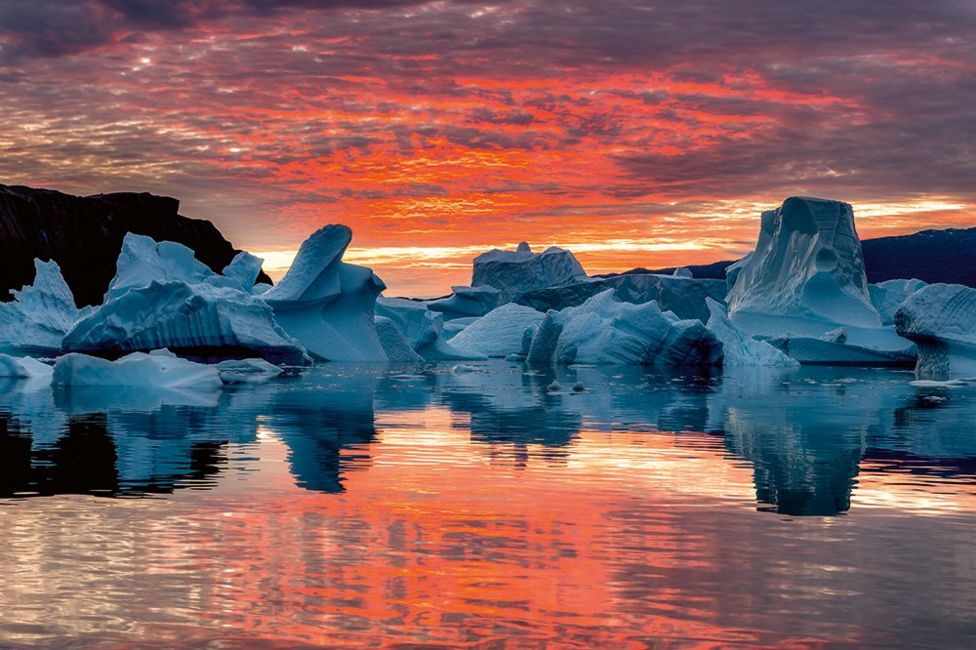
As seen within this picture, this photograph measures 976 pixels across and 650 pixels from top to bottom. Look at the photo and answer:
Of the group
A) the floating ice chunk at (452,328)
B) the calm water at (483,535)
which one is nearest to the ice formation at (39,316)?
the floating ice chunk at (452,328)

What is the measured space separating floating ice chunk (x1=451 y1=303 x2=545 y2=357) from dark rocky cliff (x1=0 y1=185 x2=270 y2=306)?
3614 cm

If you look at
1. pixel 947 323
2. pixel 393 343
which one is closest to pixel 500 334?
pixel 393 343

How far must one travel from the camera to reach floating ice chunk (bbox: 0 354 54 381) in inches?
853

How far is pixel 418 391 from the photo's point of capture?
19688mm

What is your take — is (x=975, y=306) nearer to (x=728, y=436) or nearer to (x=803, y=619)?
(x=728, y=436)

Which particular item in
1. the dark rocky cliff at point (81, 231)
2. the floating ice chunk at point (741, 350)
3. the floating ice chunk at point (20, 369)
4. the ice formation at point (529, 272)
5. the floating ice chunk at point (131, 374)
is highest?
the dark rocky cliff at point (81, 231)

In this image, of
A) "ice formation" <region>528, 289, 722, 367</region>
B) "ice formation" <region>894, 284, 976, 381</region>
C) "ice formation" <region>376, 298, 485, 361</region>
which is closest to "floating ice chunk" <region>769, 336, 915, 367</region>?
"ice formation" <region>528, 289, 722, 367</region>

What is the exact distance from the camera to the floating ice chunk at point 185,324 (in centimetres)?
2819

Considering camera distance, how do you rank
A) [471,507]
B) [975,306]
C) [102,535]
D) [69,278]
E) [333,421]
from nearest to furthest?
[102,535] → [471,507] → [333,421] → [975,306] → [69,278]

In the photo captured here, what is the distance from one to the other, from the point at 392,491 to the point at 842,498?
8.06ft

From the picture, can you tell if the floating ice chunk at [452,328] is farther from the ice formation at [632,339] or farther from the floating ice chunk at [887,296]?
the floating ice chunk at [887,296]


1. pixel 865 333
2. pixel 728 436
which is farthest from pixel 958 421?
pixel 865 333

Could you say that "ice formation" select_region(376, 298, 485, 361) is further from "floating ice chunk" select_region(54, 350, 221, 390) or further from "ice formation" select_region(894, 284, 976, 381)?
"floating ice chunk" select_region(54, 350, 221, 390)

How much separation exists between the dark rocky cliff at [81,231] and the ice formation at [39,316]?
34432 millimetres
